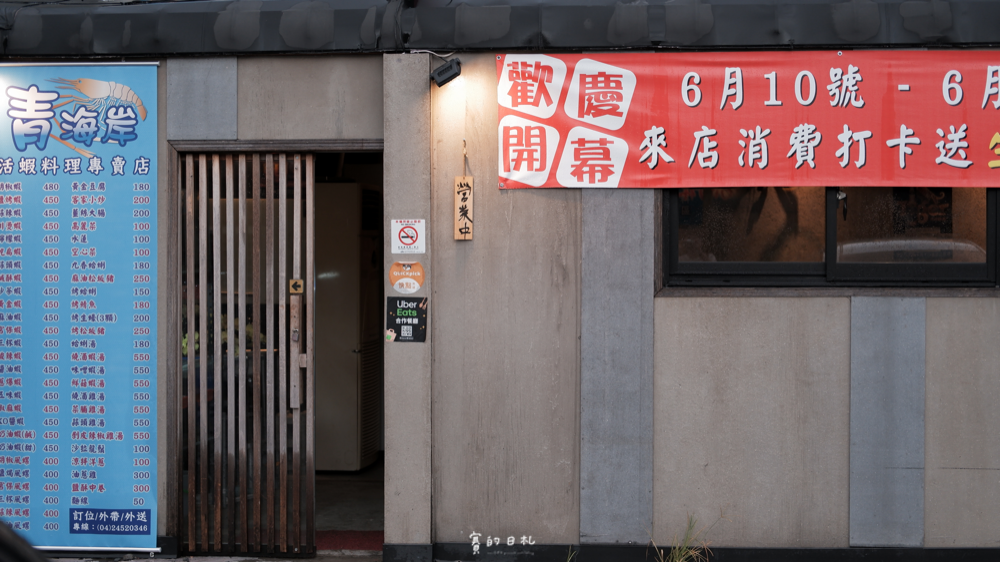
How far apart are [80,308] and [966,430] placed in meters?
6.64

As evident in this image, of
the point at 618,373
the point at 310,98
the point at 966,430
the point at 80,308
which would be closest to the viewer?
the point at 966,430

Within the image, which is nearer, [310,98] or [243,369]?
[310,98]

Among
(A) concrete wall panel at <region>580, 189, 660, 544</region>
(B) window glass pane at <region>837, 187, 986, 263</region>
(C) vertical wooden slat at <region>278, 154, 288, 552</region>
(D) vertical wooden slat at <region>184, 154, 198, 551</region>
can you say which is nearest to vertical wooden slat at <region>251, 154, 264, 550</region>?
(C) vertical wooden slat at <region>278, 154, 288, 552</region>

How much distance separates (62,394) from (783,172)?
5709 millimetres

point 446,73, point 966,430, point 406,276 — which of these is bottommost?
point 966,430

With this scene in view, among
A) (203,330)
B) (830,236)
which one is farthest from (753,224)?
(203,330)

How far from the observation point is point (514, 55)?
508 cm

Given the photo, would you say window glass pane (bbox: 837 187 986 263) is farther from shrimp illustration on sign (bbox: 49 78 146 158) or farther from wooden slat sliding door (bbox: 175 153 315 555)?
shrimp illustration on sign (bbox: 49 78 146 158)

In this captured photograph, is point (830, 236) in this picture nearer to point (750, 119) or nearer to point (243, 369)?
point (750, 119)

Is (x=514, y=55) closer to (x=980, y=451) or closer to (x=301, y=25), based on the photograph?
(x=301, y=25)

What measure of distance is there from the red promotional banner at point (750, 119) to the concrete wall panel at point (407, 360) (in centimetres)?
60

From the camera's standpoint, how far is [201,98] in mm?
5309

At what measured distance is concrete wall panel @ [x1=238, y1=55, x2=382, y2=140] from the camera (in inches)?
206

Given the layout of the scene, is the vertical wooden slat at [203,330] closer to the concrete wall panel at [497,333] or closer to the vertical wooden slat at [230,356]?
the vertical wooden slat at [230,356]
